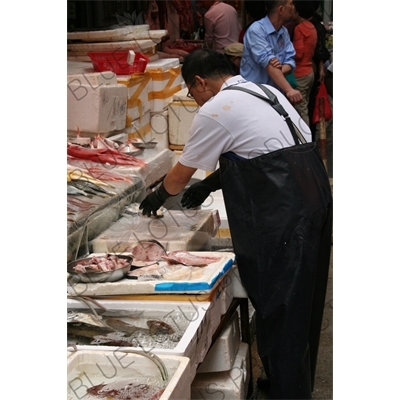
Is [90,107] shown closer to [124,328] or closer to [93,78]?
[93,78]

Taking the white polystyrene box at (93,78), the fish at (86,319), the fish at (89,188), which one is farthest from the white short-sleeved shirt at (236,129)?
the white polystyrene box at (93,78)

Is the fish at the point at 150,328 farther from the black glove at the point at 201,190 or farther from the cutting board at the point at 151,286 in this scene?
the black glove at the point at 201,190

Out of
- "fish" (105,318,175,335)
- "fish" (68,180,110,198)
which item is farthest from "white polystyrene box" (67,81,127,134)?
"fish" (105,318,175,335)

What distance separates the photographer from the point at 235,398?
12.5ft

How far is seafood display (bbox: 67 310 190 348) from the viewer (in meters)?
3.12

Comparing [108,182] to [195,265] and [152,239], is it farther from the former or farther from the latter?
[195,265]

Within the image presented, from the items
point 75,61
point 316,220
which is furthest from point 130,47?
point 316,220

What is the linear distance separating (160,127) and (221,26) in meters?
2.78

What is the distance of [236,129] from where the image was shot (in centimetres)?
380

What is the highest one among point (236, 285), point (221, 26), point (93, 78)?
point (221, 26)

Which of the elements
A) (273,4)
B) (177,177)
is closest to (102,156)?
(177,177)

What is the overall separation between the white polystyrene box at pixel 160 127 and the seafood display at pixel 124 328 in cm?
404

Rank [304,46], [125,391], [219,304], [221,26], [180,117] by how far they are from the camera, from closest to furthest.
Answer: [125,391], [219,304], [180,117], [304,46], [221,26]

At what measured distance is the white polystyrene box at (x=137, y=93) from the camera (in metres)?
6.55
